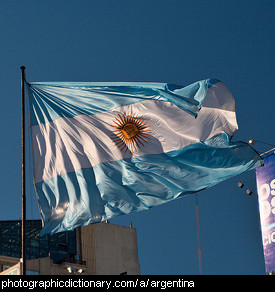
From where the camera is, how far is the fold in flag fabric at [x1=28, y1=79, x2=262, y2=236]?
23.3 meters

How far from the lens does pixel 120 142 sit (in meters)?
24.2

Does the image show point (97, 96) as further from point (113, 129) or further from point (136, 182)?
point (136, 182)

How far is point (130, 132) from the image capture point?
24156 mm

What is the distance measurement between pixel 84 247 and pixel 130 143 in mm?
58591

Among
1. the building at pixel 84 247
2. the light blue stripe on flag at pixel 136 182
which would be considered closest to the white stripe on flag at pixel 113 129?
the light blue stripe on flag at pixel 136 182

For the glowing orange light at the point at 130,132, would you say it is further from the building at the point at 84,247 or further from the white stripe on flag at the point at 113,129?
the building at the point at 84,247

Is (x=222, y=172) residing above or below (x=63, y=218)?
above

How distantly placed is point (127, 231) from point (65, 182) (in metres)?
61.4

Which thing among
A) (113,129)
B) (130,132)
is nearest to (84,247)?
(113,129)

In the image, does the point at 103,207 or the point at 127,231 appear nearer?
the point at 103,207
